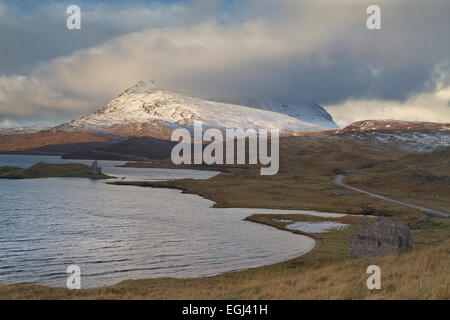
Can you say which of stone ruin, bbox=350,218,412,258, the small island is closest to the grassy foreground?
stone ruin, bbox=350,218,412,258

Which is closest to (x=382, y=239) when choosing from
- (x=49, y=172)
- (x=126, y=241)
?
(x=126, y=241)

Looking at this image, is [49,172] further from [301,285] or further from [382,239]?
[301,285]

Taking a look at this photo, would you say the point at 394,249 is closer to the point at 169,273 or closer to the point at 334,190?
the point at 169,273

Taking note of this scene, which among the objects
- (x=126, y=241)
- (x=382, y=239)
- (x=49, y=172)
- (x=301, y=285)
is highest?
(x=301, y=285)

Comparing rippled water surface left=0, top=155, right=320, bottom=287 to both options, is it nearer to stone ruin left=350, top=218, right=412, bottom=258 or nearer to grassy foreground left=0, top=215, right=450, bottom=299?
grassy foreground left=0, top=215, right=450, bottom=299

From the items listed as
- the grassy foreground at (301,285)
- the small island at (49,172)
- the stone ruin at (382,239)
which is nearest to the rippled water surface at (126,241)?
the grassy foreground at (301,285)

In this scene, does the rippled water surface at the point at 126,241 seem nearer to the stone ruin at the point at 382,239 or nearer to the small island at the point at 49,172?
the stone ruin at the point at 382,239
